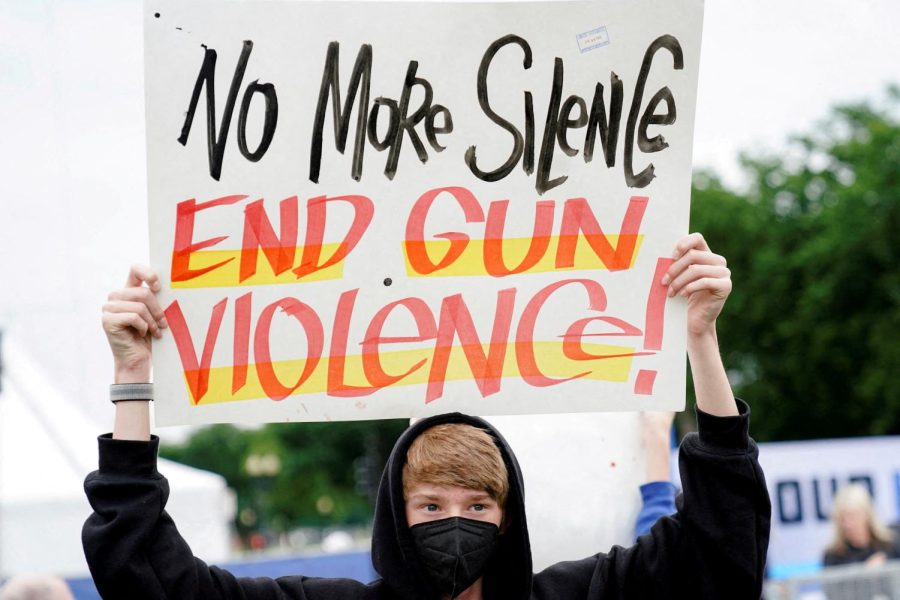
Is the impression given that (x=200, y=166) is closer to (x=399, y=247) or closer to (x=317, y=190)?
(x=317, y=190)

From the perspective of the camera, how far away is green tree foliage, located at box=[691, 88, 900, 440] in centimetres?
3459

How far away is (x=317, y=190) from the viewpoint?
287 centimetres

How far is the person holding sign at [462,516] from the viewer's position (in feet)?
8.41

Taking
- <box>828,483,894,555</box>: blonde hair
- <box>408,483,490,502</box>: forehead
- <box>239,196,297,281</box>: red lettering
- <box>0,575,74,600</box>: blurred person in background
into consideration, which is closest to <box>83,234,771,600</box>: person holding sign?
<box>408,483,490,502</box>: forehead

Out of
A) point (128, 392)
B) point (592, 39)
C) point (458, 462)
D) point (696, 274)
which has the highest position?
point (592, 39)

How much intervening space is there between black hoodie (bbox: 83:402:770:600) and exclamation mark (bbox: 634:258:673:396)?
0.20 metres

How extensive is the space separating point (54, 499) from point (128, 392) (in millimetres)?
7863

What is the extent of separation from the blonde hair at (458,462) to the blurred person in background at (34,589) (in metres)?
2.19

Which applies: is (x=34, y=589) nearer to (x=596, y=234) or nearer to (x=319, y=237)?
(x=319, y=237)

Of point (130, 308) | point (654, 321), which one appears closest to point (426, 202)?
point (654, 321)

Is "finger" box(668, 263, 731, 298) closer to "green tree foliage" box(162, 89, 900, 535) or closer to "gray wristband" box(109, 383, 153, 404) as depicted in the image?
"gray wristband" box(109, 383, 153, 404)

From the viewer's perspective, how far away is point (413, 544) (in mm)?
2680

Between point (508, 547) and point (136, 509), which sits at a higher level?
point (136, 509)

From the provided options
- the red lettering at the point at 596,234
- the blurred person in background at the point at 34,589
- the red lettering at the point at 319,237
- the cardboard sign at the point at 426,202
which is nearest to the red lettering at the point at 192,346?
the cardboard sign at the point at 426,202
